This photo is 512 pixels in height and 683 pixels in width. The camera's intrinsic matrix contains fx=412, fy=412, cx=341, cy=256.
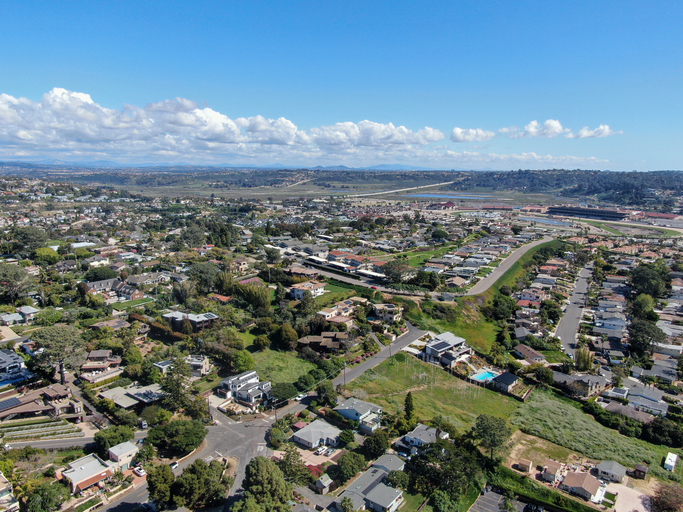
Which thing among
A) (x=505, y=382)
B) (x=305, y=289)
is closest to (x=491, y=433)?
(x=505, y=382)

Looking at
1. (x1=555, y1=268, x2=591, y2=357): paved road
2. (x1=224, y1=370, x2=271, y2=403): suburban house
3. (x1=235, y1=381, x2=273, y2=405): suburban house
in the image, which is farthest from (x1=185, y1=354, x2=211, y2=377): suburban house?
(x1=555, y1=268, x2=591, y2=357): paved road

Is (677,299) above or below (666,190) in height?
below

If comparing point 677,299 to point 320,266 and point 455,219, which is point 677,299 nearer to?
point 320,266

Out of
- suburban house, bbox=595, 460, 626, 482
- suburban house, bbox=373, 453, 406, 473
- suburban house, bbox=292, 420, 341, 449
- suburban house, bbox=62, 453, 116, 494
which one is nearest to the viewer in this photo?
suburban house, bbox=62, 453, 116, 494

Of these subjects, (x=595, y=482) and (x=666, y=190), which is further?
(x=666, y=190)

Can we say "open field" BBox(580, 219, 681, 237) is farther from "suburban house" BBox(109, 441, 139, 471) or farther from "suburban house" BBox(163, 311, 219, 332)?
"suburban house" BBox(109, 441, 139, 471)

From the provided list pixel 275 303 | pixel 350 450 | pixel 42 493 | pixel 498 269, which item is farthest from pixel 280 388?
pixel 498 269

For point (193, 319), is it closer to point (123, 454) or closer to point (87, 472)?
point (123, 454)

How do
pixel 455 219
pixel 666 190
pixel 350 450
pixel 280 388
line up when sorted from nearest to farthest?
pixel 350 450 < pixel 280 388 < pixel 455 219 < pixel 666 190
